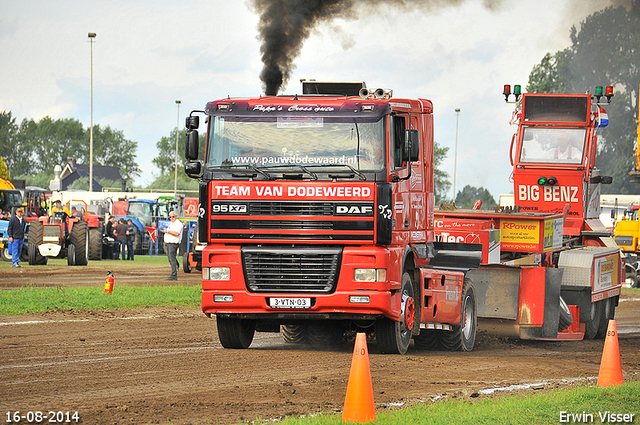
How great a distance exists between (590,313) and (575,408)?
26.6 ft

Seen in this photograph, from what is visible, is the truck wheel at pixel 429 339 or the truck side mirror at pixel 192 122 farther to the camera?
the truck wheel at pixel 429 339

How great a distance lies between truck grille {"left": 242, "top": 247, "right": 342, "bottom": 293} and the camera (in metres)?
10.7

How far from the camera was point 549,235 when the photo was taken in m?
15.1

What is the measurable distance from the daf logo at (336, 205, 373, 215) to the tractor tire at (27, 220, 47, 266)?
72.2 ft

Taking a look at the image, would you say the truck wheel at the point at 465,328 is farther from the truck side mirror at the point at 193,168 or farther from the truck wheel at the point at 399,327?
the truck side mirror at the point at 193,168

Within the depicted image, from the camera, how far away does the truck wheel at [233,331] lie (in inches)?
460

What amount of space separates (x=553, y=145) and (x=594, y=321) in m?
3.94

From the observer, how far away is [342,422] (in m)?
6.87

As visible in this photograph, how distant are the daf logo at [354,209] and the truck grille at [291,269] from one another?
0.49m

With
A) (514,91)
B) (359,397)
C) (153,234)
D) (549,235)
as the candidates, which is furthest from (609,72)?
(359,397)

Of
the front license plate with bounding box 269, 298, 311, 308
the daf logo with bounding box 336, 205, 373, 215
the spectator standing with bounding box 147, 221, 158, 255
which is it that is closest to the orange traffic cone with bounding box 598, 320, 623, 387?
the daf logo with bounding box 336, 205, 373, 215

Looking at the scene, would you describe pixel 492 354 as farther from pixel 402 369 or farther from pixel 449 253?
pixel 402 369

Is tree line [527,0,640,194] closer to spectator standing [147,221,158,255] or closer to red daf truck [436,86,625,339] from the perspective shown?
spectator standing [147,221,158,255]

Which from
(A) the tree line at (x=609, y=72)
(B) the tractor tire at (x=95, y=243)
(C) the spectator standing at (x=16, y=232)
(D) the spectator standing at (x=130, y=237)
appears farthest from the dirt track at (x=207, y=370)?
(A) the tree line at (x=609, y=72)
